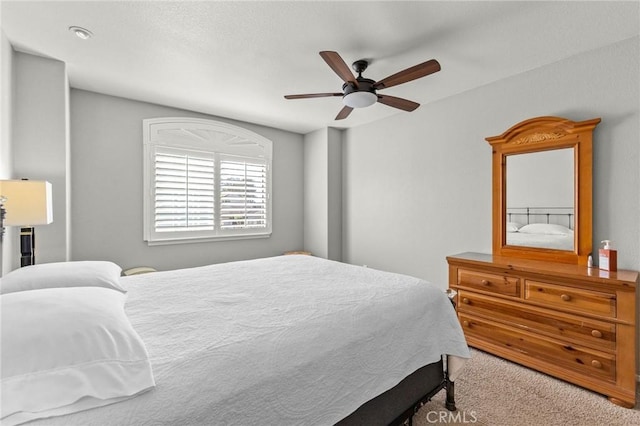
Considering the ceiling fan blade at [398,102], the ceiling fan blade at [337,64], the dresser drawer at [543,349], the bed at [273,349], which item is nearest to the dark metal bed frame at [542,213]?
the dresser drawer at [543,349]

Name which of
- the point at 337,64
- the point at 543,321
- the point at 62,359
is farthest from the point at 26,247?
the point at 543,321

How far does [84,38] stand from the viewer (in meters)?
2.38

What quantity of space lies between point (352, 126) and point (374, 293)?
3568mm

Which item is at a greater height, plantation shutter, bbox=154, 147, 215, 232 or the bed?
plantation shutter, bbox=154, 147, 215, 232

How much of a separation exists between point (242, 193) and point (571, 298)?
4051mm

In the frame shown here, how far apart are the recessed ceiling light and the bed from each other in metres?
1.92

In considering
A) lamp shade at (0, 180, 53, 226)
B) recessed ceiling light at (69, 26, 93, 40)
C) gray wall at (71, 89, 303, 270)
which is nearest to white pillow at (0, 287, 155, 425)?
lamp shade at (0, 180, 53, 226)

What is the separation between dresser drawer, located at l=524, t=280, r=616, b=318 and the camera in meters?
2.16

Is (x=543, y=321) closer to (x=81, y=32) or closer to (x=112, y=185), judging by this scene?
(x=81, y=32)

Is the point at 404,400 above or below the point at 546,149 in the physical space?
below

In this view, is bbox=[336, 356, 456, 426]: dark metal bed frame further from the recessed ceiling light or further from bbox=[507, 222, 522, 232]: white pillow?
the recessed ceiling light

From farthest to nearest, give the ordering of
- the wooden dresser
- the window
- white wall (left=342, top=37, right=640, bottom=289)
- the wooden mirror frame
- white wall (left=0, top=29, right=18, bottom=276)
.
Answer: the window < the wooden mirror frame < white wall (left=342, top=37, right=640, bottom=289) < white wall (left=0, top=29, right=18, bottom=276) < the wooden dresser

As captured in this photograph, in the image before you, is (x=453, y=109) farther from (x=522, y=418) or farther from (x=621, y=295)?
(x=522, y=418)

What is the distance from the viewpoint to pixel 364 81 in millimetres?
2484
